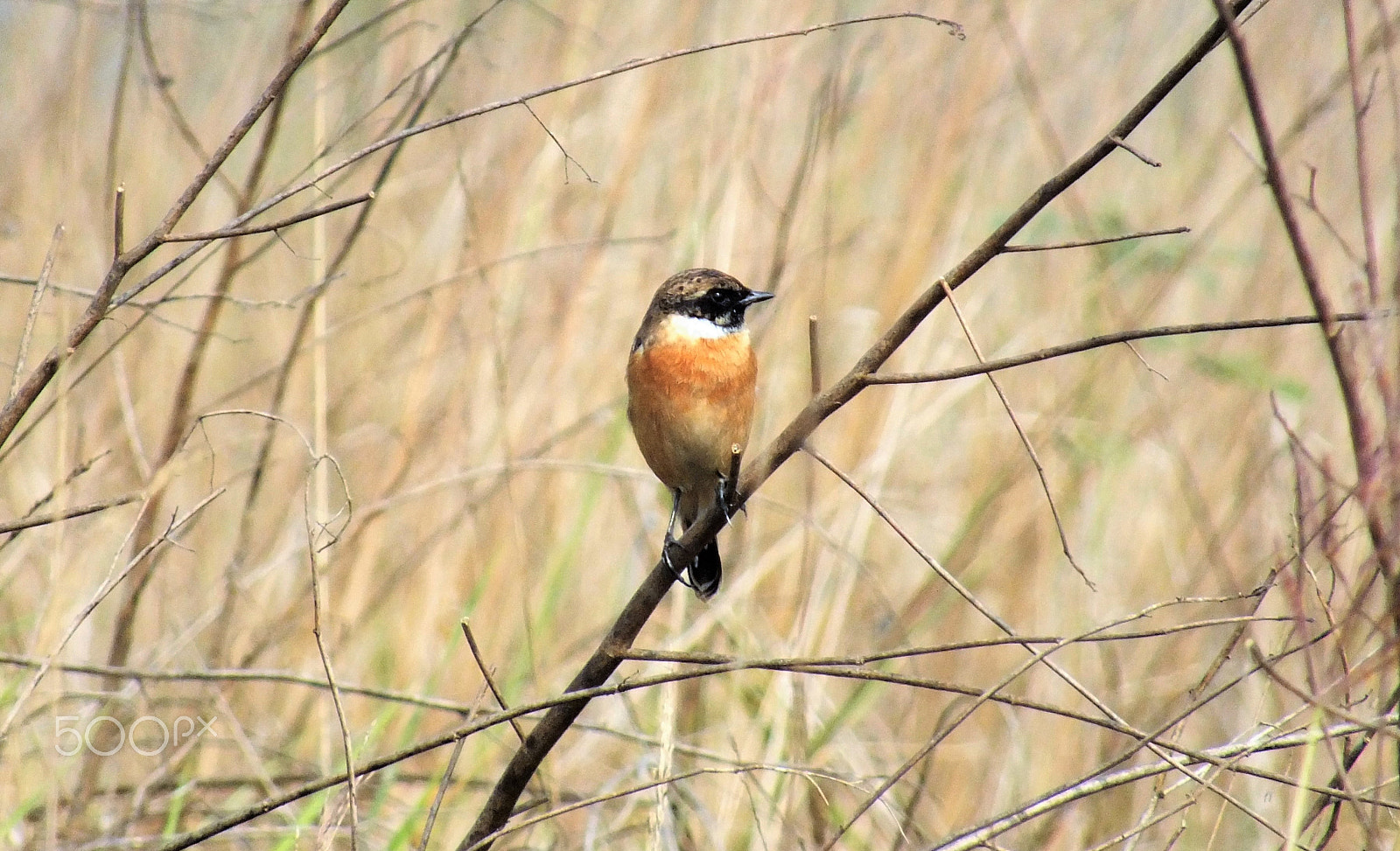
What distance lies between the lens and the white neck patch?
341cm

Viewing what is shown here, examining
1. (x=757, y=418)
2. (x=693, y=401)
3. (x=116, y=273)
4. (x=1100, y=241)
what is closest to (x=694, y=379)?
(x=693, y=401)

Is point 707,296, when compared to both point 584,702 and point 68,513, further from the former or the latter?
point 68,513

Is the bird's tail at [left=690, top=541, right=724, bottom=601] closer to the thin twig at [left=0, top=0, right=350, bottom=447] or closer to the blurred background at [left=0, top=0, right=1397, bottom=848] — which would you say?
the blurred background at [left=0, top=0, right=1397, bottom=848]

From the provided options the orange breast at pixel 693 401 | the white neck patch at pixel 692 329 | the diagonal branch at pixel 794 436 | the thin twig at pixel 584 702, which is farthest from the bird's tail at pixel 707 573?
the thin twig at pixel 584 702

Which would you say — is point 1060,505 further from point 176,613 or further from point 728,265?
point 176,613

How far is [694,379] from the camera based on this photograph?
11.0 feet

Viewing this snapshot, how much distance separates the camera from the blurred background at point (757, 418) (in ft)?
11.6

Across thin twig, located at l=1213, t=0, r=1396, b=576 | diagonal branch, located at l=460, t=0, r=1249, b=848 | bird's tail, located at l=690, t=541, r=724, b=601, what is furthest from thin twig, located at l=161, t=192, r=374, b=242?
bird's tail, located at l=690, t=541, r=724, b=601

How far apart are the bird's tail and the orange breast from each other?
297mm

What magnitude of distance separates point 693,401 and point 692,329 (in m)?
0.21

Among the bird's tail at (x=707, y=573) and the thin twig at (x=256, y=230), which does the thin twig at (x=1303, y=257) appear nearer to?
the thin twig at (x=256, y=230)

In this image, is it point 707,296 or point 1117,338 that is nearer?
point 1117,338

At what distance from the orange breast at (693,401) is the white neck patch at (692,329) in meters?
0.02

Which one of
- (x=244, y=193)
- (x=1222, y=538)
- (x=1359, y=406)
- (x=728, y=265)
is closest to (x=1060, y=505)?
(x=1222, y=538)
